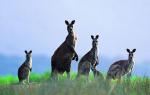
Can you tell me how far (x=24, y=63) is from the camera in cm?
1852

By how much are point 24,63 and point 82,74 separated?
3.50 meters

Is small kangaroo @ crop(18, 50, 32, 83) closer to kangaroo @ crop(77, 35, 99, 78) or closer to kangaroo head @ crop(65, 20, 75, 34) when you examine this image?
kangaroo head @ crop(65, 20, 75, 34)

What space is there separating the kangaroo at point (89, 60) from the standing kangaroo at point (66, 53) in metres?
0.32

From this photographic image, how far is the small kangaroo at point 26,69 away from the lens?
17.7m

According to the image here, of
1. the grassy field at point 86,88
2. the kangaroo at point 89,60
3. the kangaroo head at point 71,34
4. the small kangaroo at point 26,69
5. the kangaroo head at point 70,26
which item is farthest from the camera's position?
the small kangaroo at point 26,69

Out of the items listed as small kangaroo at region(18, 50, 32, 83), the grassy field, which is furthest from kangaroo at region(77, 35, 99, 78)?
the grassy field

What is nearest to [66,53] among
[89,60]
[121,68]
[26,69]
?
[89,60]

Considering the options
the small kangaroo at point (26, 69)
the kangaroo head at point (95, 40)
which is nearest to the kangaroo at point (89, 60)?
the kangaroo head at point (95, 40)

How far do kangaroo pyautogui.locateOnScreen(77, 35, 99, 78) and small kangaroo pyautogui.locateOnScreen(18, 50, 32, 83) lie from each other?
2.13m

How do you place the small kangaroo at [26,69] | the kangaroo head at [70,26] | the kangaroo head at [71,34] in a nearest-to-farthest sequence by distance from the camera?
the kangaroo head at [70,26]
the kangaroo head at [71,34]
the small kangaroo at [26,69]

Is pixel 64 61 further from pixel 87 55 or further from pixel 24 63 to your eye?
pixel 24 63

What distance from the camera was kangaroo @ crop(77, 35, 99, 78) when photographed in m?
15.6

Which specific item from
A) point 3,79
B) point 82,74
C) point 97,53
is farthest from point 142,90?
point 3,79

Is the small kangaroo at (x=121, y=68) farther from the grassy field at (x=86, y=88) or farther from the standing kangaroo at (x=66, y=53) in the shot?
the grassy field at (x=86, y=88)
